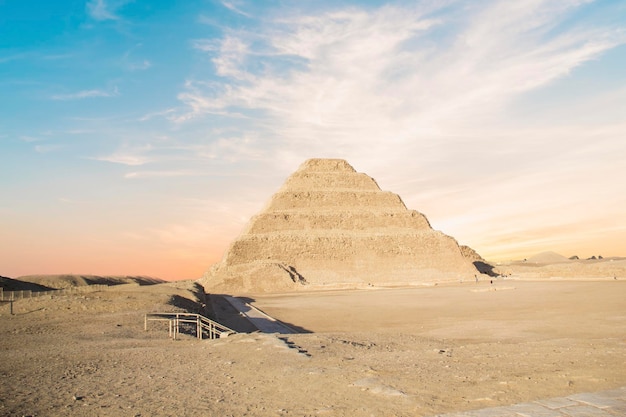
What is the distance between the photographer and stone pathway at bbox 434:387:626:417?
5106 mm

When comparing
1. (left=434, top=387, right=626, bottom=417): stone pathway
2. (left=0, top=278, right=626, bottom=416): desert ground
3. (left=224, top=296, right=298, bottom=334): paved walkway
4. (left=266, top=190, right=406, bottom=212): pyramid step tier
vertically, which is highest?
(left=266, top=190, right=406, bottom=212): pyramid step tier

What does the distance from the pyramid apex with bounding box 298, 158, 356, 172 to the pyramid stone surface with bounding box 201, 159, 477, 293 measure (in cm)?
452

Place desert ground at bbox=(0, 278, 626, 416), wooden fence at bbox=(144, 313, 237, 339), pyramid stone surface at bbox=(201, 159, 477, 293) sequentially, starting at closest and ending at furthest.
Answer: desert ground at bbox=(0, 278, 626, 416), wooden fence at bbox=(144, 313, 237, 339), pyramid stone surface at bbox=(201, 159, 477, 293)

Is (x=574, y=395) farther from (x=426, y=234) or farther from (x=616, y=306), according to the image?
(x=426, y=234)

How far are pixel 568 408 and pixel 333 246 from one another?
5710 centimetres

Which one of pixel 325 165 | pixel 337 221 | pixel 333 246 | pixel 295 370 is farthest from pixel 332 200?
pixel 295 370

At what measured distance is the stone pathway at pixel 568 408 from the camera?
5.11 metres

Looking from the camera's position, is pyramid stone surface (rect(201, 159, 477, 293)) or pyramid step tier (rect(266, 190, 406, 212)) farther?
pyramid step tier (rect(266, 190, 406, 212))

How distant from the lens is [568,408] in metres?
5.29

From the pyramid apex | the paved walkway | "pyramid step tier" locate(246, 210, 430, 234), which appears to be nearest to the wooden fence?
the paved walkway

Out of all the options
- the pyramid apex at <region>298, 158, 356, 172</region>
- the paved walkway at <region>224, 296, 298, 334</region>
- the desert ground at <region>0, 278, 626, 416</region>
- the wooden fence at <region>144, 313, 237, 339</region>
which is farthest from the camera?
the pyramid apex at <region>298, 158, 356, 172</region>

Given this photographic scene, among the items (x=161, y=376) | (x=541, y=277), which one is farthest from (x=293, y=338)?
(x=541, y=277)

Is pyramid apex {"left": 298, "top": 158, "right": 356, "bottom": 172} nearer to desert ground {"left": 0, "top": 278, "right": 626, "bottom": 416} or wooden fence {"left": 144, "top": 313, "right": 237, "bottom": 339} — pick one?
wooden fence {"left": 144, "top": 313, "right": 237, "bottom": 339}

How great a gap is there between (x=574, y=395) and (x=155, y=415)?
534cm
